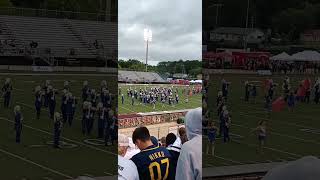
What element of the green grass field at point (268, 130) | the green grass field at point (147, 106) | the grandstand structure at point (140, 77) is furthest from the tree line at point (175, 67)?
the green grass field at point (147, 106)

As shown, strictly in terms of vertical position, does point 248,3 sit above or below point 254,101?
above

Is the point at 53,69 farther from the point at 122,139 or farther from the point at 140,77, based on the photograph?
the point at 140,77

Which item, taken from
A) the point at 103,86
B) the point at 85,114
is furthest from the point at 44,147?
the point at 103,86

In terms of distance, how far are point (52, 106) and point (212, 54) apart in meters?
1.37

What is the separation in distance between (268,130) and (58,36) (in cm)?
211

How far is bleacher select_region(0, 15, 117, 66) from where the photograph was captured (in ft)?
9.41

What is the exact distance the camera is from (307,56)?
3.73 metres

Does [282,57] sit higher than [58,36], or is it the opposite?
[58,36]

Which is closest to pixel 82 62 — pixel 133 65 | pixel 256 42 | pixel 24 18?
pixel 24 18

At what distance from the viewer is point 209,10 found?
3.72m

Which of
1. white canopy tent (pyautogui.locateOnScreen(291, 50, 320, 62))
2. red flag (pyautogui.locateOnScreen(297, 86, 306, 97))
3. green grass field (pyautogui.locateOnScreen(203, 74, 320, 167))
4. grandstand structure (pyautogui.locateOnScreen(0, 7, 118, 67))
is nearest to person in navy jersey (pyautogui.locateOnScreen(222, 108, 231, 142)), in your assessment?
green grass field (pyautogui.locateOnScreen(203, 74, 320, 167))

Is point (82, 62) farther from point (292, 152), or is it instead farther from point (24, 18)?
point (292, 152)

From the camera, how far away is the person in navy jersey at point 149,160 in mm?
1370

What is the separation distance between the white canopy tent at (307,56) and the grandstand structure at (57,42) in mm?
1538
